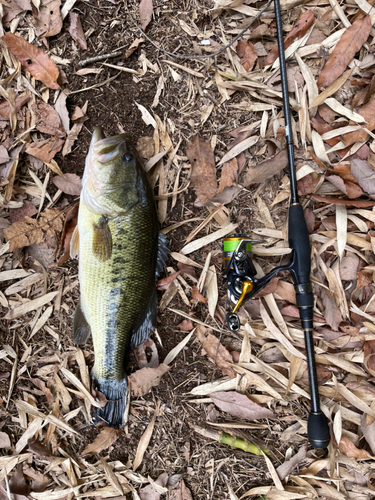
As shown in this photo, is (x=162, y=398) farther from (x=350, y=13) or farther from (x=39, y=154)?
(x=350, y=13)

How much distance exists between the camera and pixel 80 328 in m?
2.30

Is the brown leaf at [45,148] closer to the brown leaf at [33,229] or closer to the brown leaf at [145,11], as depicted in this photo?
the brown leaf at [33,229]

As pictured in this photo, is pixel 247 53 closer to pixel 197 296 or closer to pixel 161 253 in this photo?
pixel 161 253

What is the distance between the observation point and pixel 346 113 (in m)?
2.23

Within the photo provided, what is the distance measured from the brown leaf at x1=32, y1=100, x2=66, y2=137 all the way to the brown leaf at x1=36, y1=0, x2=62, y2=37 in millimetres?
528

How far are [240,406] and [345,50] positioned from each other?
262cm

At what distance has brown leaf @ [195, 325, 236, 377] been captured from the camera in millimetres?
2312

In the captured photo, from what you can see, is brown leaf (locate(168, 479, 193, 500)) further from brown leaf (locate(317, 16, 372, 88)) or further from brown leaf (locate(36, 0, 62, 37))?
brown leaf (locate(36, 0, 62, 37))

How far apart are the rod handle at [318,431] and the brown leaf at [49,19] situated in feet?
10.8

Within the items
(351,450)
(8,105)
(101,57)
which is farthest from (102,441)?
(101,57)

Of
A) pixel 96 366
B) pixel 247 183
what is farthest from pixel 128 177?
pixel 96 366

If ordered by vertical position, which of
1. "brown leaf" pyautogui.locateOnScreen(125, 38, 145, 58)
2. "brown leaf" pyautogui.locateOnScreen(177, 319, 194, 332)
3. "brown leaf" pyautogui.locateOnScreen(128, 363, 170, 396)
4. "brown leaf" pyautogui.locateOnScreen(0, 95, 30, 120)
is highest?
"brown leaf" pyautogui.locateOnScreen(125, 38, 145, 58)

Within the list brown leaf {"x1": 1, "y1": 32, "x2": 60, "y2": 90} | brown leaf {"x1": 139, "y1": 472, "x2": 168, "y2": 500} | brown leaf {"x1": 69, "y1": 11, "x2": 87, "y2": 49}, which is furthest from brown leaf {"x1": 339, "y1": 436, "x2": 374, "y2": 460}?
brown leaf {"x1": 69, "y1": 11, "x2": 87, "y2": 49}

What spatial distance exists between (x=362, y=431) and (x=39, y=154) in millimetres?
3057
